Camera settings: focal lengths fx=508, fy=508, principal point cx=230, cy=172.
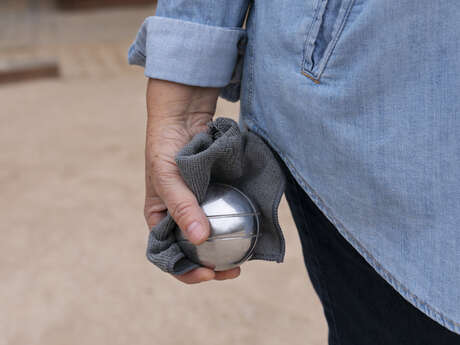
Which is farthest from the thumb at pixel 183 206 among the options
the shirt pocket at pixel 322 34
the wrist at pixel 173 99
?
the shirt pocket at pixel 322 34

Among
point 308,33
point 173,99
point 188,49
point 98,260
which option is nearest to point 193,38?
point 188,49

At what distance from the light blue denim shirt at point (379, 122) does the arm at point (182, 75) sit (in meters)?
0.09

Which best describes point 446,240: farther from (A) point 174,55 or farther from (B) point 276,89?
(A) point 174,55

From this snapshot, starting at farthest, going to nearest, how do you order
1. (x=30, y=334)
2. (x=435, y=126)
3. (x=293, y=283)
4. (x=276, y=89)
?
(x=293, y=283)
(x=30, y=334)
(x=276, y=89)
(x=435, y=126)

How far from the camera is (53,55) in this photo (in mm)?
6562

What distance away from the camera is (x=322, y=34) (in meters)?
0.74

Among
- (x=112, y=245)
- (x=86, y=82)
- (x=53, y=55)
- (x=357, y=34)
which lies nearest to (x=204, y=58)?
(x=357, y=34)

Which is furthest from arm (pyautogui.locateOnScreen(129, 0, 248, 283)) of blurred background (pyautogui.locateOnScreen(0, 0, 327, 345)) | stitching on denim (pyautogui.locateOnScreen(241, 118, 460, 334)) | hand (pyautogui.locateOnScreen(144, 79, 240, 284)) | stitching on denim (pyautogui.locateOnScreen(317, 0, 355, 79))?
blurred background (pyautogui.locateOnScreen(0, 0, 327, 345))

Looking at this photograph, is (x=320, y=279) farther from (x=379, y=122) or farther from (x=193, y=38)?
(x=193, y=38)

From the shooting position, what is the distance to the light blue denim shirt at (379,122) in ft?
2.14

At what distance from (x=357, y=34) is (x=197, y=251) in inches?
18.5

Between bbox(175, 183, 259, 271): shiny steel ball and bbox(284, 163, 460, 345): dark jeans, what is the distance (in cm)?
10

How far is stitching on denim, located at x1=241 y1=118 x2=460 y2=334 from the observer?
0.71m

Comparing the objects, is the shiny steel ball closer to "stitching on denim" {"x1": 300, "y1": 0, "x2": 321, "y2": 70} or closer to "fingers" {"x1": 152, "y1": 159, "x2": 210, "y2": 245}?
"fingers" {"x1": 152, "y1": 159, "x2": 210, "y2": 245}
